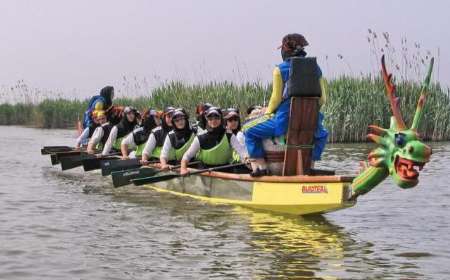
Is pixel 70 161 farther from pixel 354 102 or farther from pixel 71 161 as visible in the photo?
pixel 354 102

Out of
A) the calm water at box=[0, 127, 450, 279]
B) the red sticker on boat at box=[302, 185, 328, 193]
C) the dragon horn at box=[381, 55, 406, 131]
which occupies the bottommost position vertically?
the calm water at box=[0, 127, 450, 279]

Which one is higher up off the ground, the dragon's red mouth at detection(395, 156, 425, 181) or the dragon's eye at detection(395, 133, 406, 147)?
the dragon's eye at detection(395, 133, 406, 147)

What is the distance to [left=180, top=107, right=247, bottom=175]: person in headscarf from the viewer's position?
1072 cm

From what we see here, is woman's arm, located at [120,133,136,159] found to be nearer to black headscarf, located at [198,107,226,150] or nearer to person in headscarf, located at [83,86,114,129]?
person in headscarf, located at [83,86,114,129]

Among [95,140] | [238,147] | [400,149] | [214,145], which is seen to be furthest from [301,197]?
[95,140]

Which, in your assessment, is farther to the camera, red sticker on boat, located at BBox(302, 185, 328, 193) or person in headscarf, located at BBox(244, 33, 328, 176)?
person in headscarf, located at BBox(244, 33, 328, 176)

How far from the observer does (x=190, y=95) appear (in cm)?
2472

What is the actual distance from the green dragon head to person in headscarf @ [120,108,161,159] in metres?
7.40

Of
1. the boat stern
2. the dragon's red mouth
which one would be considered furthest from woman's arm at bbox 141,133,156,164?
the dragon's red mouth

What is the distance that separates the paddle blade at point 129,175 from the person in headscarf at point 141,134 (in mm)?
2670

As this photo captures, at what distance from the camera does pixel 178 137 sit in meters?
12.1

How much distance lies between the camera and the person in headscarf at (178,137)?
11901 mm

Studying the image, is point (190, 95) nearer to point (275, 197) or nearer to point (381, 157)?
point (275, 197)

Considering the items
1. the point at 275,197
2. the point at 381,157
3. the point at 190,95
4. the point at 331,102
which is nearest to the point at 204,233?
the point at 275,197
